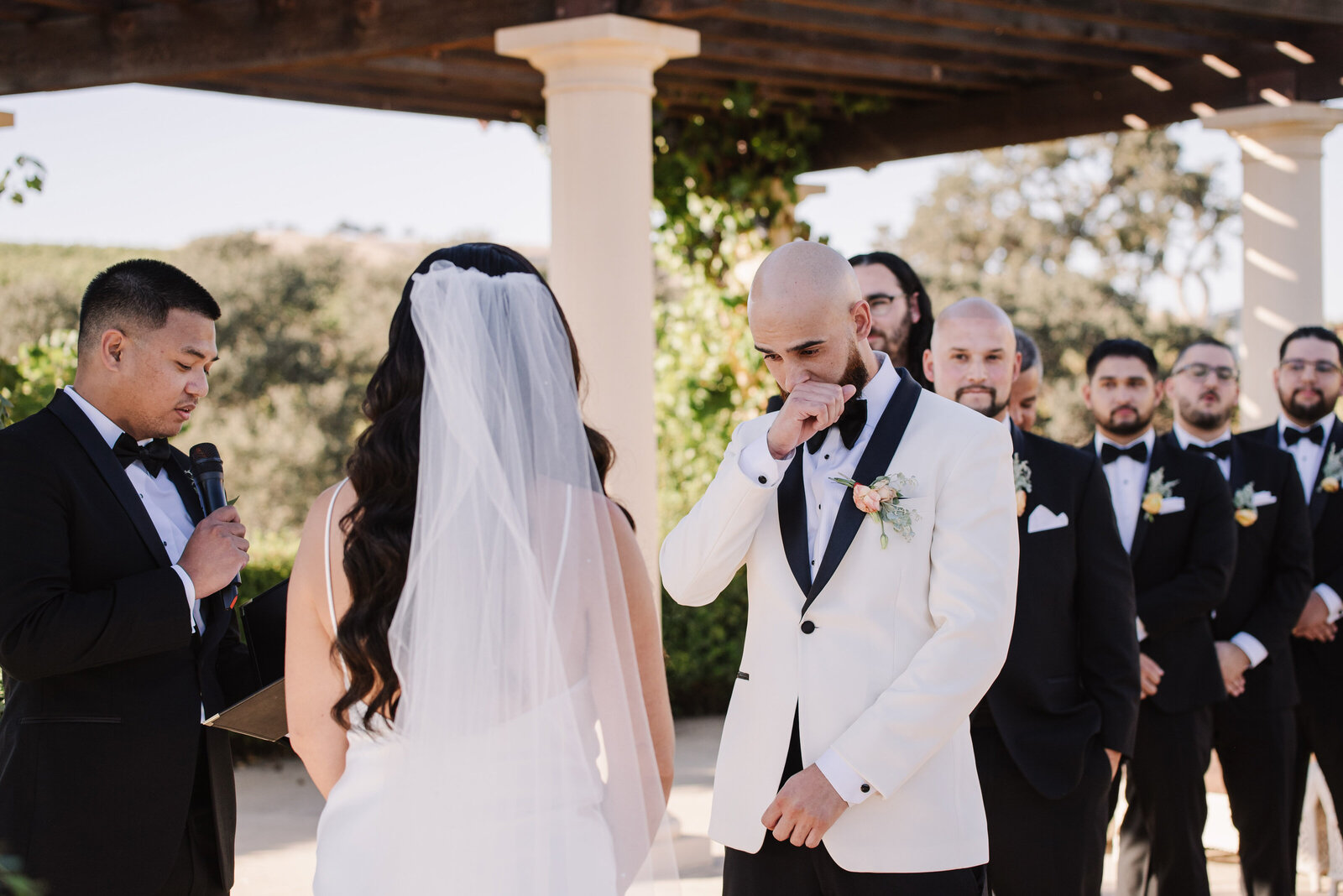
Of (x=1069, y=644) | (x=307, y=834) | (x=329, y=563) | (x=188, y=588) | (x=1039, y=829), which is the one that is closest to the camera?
(x=329, y=563)

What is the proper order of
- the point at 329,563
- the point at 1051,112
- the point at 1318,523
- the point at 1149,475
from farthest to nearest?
the point at 1051,112, the point at 1318,523, the point at 1149,475, the point at 329,563

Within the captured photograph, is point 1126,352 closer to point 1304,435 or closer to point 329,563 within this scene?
point 1304,435

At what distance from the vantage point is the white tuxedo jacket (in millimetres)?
2520

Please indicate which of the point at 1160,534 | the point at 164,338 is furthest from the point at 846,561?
the point at 1160,534

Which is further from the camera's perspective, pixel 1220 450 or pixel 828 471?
pixel 1220 450

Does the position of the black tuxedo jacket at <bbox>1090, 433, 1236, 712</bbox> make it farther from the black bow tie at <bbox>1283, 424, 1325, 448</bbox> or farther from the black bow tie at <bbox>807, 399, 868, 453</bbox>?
the black bow tie at <bbox>807, 399, 868, 453</bbox>

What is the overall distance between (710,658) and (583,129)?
15.1 ft

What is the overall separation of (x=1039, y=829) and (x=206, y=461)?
2.38 metres

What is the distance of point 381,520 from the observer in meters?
2.34

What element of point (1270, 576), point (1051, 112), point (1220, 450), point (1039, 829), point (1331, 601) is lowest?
point (1039, 829)

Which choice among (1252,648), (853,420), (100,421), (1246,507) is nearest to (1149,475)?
(1246,507)

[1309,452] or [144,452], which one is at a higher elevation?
[144,452]

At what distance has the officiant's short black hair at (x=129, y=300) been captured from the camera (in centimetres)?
305

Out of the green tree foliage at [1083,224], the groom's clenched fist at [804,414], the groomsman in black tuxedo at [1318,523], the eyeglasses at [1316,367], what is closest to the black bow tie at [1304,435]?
the groomsman in black tuxedo at [1318,523]
